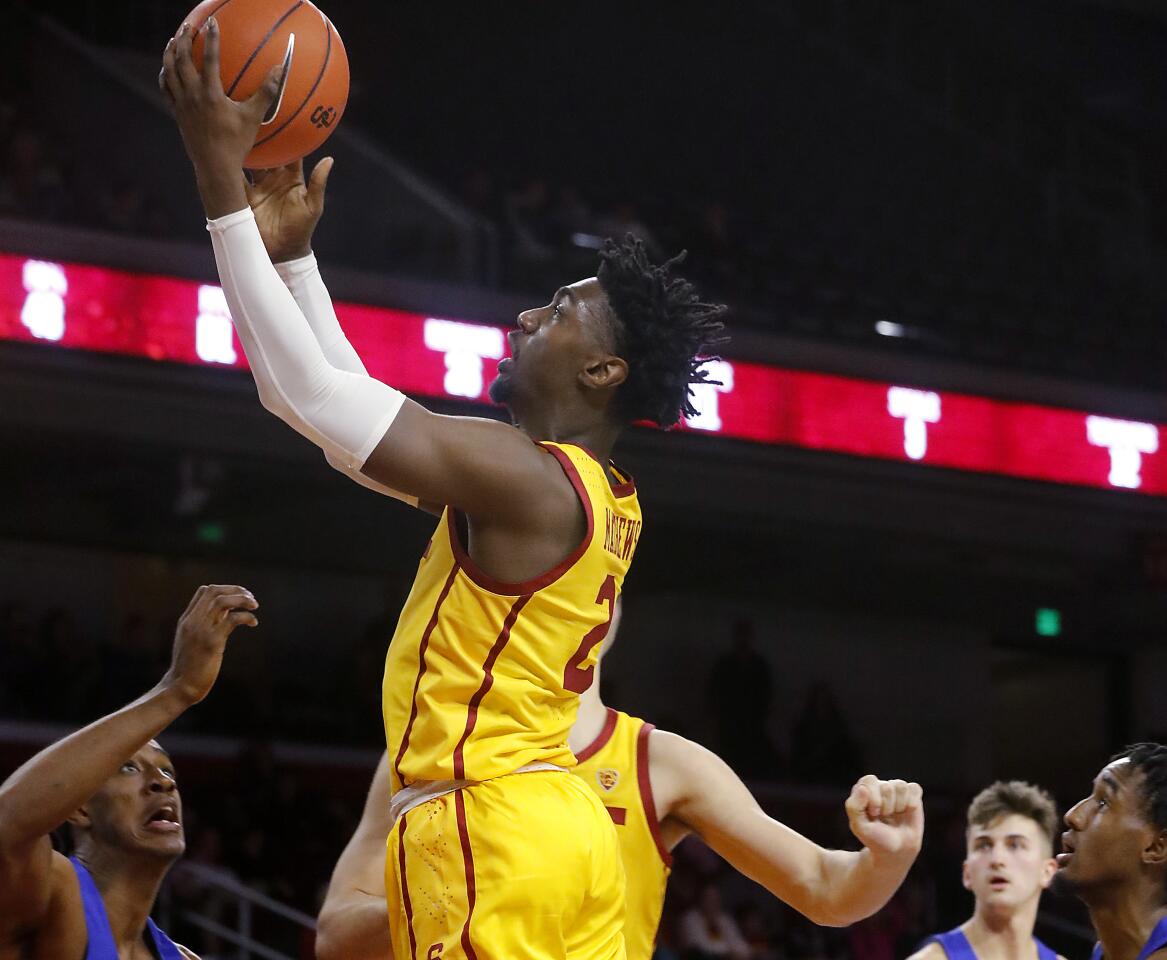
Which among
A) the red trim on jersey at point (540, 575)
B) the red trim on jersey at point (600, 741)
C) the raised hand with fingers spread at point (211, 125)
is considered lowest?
the red trim on jersey at point (600, 741)

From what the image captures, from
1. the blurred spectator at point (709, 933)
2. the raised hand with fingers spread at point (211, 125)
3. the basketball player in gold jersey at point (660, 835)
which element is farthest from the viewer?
the blurred spectator at point (709, 933)

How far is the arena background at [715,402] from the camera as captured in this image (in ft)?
30.7

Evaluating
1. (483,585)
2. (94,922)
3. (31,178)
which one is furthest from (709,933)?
(483,585)

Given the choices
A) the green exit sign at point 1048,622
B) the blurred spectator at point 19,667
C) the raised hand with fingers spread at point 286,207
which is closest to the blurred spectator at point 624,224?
the blurred spectator at point 19,667

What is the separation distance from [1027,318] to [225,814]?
5.82 meters

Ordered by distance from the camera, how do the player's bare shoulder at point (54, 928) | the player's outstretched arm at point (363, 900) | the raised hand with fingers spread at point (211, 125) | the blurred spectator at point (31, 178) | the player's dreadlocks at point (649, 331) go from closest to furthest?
the raised hand with fingers spread at point (211, 125) → the player's bare shoulder at point (54, 928) → the player's dreadlocks at point (649, 331) → the player's outstretched arm at point (363, 900) → the blurred spectator at point (31, 178)

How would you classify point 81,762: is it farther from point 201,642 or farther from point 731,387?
point 731,387

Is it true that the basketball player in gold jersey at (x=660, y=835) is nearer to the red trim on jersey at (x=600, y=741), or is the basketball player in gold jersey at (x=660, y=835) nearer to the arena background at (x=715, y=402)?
the red trim on jersey at (x=600, y=741)

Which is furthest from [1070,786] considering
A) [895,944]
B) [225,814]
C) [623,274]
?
[623,274]

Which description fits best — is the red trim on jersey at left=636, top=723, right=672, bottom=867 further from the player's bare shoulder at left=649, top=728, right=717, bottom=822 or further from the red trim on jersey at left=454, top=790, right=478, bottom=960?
the red trim on jersey at left=454, top=790, right=478, bottom=960

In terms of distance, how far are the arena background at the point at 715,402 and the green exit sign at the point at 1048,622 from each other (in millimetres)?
62

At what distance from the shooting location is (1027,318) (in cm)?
1205

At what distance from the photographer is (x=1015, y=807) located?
4836mm

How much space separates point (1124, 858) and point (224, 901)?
6.26 m
